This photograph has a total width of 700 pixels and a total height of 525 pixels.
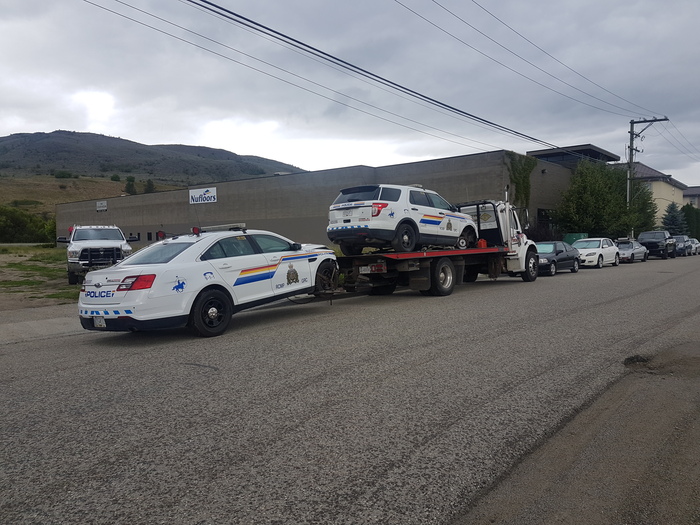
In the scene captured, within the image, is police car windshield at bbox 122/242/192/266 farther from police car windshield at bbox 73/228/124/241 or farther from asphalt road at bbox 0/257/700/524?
police car windshield at bbox 73/228/124/241

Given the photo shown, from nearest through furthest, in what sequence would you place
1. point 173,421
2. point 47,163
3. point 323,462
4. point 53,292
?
point 323,462
point 173,421
point 53,292
point 47,163

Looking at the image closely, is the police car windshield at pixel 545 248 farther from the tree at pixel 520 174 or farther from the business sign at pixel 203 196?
the business sign at pixel 203 196

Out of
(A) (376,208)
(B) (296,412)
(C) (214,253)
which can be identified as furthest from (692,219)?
(B) (296,412)

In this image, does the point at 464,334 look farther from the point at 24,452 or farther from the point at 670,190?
the point at 670,190

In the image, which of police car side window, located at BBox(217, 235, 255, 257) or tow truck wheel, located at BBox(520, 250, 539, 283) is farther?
tow truck wheel, located at BBox(520, 250, 539, 283)

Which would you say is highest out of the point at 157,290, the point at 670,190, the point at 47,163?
the point at 47,163

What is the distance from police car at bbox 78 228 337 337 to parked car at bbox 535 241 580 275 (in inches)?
563

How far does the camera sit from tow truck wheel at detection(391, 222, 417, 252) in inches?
548

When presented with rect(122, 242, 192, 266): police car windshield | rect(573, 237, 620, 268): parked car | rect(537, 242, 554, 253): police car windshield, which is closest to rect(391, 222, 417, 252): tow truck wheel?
rect(122, 242, 192, 266): police car windshield

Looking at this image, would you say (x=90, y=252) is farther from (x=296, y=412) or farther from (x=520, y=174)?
(x=520, y=174)

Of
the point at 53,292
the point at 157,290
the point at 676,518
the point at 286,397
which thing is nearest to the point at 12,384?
the point at 157,290

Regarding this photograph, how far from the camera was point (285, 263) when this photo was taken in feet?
36.1

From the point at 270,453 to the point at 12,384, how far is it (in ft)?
13.0

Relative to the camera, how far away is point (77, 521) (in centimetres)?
343
